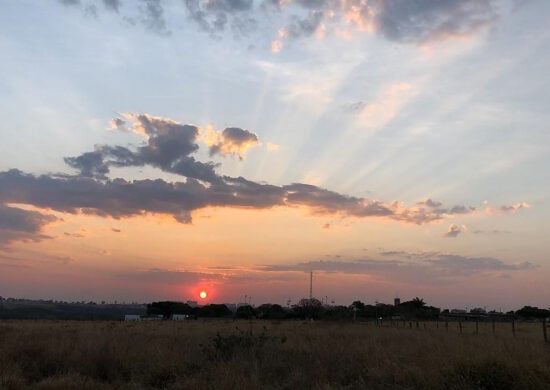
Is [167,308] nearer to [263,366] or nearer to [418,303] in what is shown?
[418,303]

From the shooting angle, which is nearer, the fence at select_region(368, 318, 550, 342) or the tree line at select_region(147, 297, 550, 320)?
the fence at select_region(368, 318, 550, 342)

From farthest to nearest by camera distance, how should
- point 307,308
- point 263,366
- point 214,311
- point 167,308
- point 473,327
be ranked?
point 167,308, point 214,311, point 307,308, point 473,327, point 263,366

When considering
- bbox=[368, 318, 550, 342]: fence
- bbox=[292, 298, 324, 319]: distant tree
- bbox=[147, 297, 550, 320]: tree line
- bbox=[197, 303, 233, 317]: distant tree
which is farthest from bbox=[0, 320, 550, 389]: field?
bbox=[197, 303, 233, 317]: distant tree

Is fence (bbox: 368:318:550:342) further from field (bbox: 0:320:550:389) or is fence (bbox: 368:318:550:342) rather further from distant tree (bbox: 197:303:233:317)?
distant tree (bbox: 197:303:233:317)

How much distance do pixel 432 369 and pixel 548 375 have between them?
2229 mm

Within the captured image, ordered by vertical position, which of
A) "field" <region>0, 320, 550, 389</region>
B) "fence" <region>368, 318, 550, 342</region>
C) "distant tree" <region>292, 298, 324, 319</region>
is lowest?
"field" <region>0, 320, 550, 389</region>

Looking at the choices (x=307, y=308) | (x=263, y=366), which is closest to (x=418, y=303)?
(x=307, y=308)

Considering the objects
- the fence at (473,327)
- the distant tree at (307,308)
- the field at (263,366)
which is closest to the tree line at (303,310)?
the distant tree at (307,308)

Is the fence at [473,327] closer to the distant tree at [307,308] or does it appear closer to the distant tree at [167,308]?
the distant tree at [307,308]

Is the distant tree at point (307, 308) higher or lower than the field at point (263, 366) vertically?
higher

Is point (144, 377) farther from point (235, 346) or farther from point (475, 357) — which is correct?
point (475, 357)

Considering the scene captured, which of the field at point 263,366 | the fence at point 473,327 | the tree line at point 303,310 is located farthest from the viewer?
the tree line at point 303,310

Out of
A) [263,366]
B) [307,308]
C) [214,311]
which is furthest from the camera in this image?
[214,311]

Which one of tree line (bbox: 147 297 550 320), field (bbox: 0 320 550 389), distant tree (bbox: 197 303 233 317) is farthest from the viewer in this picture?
distant tree (bbox: 197 303 233 317)
